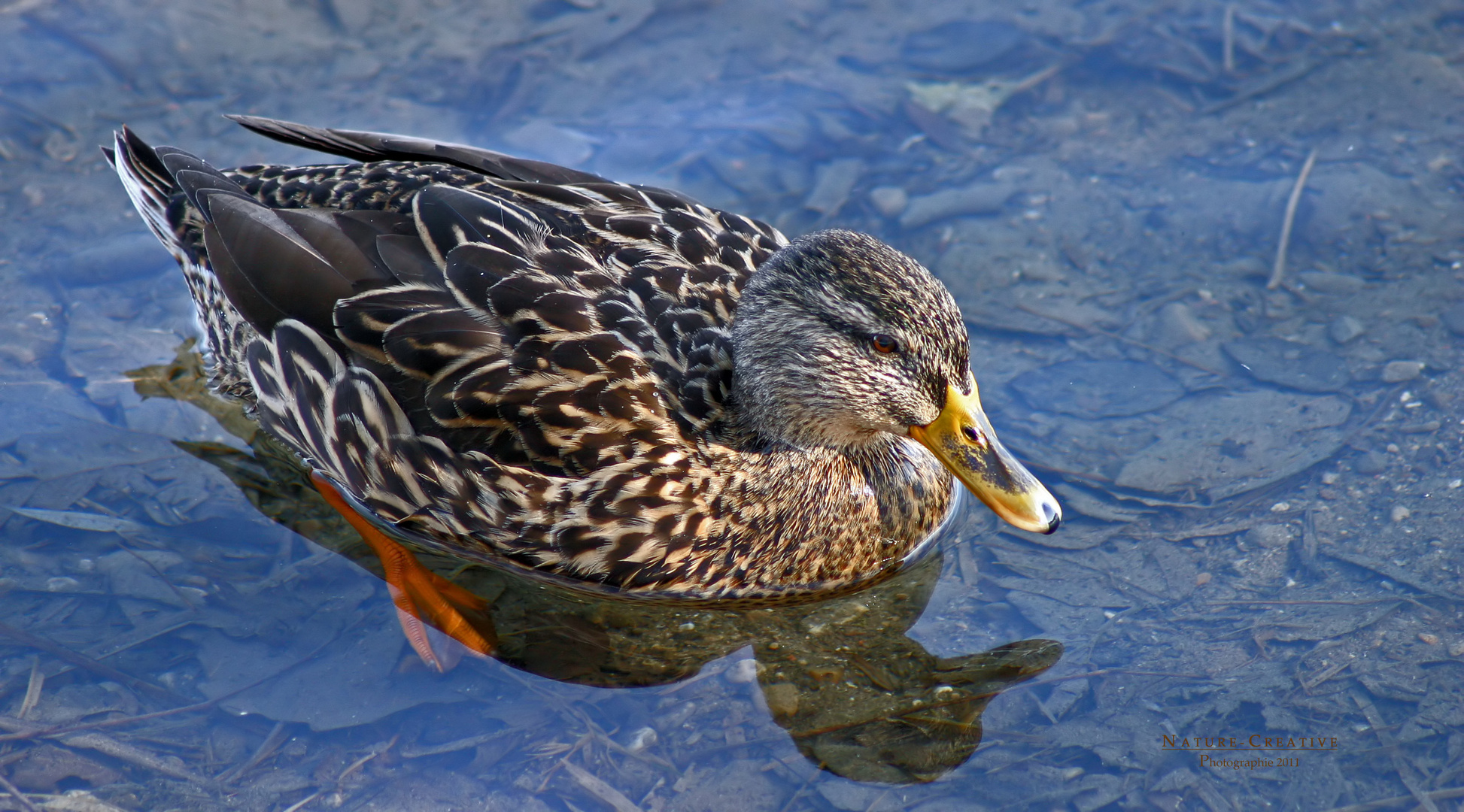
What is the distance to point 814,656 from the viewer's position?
524cm

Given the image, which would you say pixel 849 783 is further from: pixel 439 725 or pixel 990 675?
pixel 439 725

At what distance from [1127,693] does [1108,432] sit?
157 cm

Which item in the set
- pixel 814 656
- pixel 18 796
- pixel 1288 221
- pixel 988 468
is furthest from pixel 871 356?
pixel 18 796

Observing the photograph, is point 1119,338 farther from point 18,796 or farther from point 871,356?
point 18,796

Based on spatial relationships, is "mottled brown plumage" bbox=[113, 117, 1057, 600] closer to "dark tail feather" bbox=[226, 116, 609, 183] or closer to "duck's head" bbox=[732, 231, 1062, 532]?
"duck's head" bbox=[732, 231, 1062, 532]

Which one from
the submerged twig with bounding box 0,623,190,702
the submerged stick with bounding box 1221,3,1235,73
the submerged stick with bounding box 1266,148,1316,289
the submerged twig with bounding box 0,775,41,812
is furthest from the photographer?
the submerged stick with bounding box 1221,3,1235,73

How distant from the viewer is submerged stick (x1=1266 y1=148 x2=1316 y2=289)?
675 cm

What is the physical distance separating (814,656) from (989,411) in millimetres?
1716

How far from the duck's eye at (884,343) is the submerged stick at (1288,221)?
9.98 feet

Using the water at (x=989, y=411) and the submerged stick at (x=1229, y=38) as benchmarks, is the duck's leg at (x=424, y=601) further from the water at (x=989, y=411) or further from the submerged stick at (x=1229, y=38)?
the submerged stick at (x=1229, y=38)

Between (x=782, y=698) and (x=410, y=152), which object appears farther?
(x=410, y=152)

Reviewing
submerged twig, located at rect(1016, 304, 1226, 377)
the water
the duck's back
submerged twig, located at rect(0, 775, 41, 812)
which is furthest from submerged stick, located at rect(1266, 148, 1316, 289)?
submerged twig, located at rect(0, 775, 41, 812)

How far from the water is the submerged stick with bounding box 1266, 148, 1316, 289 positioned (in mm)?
60

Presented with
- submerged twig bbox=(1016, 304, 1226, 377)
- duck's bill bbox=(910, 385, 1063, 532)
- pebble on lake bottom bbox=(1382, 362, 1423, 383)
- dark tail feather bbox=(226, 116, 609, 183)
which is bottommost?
pebble on lake bottom bbox=(1382, 362, 1423, 383)
